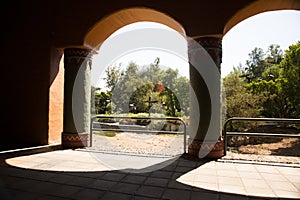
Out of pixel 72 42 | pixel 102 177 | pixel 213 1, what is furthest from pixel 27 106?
pixel 213 1

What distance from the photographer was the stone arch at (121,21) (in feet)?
12.2

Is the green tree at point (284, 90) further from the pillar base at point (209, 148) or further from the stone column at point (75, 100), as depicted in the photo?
the stone column at point (75, 100)

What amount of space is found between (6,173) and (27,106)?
1961mm

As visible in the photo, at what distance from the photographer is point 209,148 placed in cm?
334

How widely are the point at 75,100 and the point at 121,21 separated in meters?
1.73

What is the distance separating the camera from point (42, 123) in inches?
167

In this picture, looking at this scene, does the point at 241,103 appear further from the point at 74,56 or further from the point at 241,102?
the point at 74,56

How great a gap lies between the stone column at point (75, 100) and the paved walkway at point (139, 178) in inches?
26.9

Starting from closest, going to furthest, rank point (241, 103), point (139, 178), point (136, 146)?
point (139, 178) → point (136, 146) → point (241, 103)

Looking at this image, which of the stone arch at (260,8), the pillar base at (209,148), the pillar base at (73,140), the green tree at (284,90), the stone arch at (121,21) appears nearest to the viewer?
the stone arch at (260,8)

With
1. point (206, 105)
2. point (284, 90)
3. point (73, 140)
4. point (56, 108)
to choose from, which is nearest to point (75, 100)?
point (56, 108)

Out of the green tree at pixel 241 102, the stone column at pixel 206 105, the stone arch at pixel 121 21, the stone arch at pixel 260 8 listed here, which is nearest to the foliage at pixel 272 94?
the green tree at pixel 241 102

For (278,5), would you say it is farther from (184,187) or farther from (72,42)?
(72,42)

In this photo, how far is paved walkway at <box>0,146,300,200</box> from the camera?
6.83 ft
